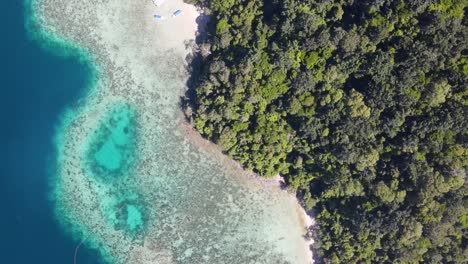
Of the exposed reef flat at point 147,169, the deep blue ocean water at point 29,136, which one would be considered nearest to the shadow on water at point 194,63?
the exposed reef flat at point 147,169

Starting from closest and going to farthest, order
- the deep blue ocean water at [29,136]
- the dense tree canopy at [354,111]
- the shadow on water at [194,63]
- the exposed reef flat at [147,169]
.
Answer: the dense tree canopy at [354,111] < the shadow on water at [194,63] < the deep blue ocean water at [29,136] < the exposed reef flat at [147,169]

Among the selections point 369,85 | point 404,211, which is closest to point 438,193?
point 404,211

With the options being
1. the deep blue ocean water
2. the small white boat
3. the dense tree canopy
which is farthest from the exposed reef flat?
the dense tree canopy

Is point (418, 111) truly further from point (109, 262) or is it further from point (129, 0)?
point (109, 262)

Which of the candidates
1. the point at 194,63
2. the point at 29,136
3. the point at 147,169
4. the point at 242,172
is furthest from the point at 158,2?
the point at 242,172

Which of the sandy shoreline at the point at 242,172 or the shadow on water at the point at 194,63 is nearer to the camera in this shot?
the shadow on water at the point at 194,63

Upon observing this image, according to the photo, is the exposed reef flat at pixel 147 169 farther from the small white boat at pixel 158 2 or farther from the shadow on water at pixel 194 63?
the shadow on water at pixel 194 63
